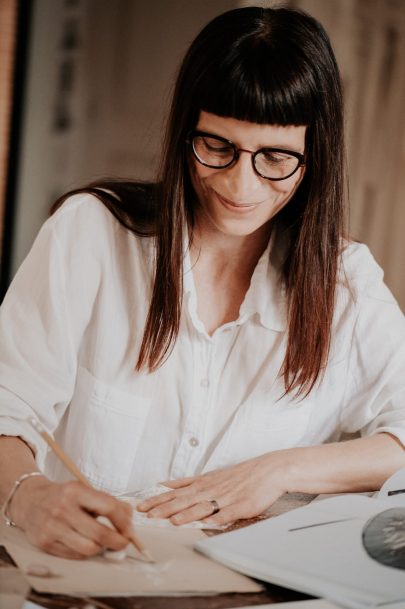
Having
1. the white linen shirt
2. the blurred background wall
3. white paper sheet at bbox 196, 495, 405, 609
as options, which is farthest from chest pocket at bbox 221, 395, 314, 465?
the blurred background wall

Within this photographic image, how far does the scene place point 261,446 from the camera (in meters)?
1.36

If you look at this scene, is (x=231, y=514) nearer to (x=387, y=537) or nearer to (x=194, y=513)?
(x=194, y=513)

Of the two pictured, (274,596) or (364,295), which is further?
(364,295)

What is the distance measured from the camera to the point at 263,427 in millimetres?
1357

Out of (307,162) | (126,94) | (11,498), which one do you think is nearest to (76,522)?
(11,498)

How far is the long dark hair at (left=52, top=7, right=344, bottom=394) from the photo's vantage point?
1109 mm

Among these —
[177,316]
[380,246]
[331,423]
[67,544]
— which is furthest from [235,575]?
[380,246]

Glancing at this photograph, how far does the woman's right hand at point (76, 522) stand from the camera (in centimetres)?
80

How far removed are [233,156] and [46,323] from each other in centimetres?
36

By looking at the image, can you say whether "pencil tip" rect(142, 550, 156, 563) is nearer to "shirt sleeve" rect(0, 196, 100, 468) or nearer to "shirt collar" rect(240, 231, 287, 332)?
"shirt sleeve" rect(0, 196, 100, 468)

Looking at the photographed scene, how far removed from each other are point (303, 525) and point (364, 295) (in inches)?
22.9

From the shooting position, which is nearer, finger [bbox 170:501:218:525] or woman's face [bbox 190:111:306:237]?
finger [bbox 170:501:218:525]

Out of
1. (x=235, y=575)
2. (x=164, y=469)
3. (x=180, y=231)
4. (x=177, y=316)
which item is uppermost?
(x=180, y=231)

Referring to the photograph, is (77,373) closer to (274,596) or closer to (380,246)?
(274,596)
